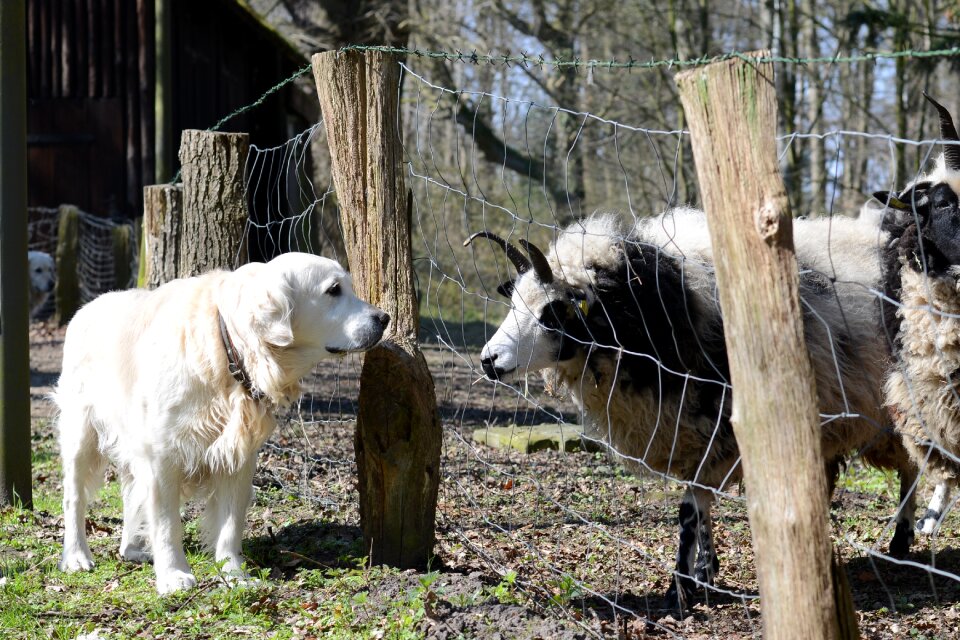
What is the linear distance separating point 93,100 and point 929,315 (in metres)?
15.5

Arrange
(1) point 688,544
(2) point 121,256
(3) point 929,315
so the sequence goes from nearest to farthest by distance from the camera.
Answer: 1. (3) point 929,315
2. (1) point 688,544
3. (2) point 121,256

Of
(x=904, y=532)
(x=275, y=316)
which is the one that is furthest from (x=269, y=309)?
(x=904, y=532)

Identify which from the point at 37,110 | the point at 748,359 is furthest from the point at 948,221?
the point at 37,110

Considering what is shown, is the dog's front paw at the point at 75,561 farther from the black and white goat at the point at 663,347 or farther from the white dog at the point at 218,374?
the black and white goat at the point at 663,347

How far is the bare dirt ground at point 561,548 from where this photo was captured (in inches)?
146

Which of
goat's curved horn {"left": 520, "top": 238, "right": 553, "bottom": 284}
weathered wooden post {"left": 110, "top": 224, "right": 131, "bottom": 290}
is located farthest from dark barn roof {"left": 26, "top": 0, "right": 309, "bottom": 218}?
goat's curved horn {"left": 520, "top": 238, "right": 553, "bottom": 284}

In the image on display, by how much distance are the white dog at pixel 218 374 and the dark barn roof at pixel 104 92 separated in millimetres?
12420

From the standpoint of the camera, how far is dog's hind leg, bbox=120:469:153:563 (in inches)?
183

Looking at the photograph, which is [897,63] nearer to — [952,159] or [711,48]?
[711,48]

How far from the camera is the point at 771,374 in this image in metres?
2.29

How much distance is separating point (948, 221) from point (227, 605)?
3218 millimetres

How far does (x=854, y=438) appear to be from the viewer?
4.53m

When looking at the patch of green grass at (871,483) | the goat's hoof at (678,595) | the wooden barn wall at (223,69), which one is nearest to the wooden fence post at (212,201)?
the goat's hoof at (678,595)

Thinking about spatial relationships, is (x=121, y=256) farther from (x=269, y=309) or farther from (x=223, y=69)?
(x=269, y=309)
